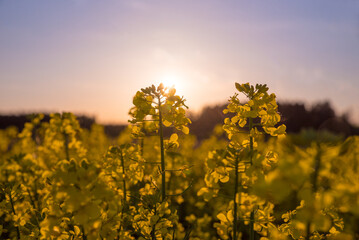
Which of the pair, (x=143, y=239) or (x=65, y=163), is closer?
(x=65, y=163)

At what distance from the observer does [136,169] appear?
3508mm

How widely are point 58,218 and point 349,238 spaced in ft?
9.03

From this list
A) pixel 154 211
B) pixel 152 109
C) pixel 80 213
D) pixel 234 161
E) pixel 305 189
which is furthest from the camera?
pixel 152 109

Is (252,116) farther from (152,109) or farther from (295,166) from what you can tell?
(295,166)

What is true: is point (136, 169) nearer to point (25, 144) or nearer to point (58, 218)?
point (58, 218)

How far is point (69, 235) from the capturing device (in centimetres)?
230

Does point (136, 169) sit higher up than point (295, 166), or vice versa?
point (295, 166)

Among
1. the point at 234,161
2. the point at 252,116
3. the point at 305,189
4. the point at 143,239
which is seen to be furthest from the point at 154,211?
the point at 305,189

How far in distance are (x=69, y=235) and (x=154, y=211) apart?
2.59 feet

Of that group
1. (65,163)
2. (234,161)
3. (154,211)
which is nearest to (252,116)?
(234,161)

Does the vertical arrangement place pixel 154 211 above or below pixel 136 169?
below

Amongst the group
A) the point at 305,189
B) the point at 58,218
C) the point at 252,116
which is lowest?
the point at 58,218

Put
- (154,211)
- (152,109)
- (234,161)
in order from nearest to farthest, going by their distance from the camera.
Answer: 1. (234,161)
2. (154,211)
3. (152,109)

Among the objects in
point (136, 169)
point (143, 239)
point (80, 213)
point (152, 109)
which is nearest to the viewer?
point (80, 213)
